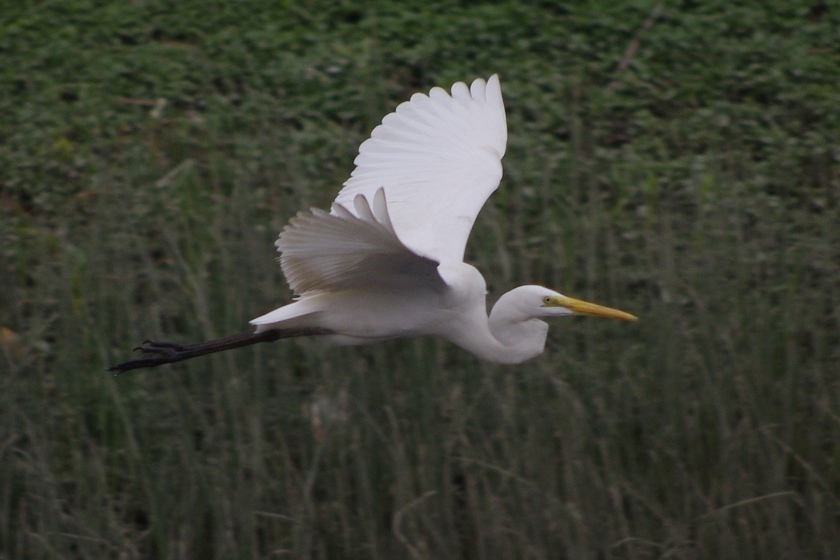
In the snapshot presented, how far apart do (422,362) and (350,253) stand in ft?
1.86

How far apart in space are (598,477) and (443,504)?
38 cm

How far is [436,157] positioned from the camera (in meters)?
3.28

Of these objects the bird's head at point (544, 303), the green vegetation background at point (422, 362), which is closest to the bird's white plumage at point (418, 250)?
the bird's head at point (544, 303)

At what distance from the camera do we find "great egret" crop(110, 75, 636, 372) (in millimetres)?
2471

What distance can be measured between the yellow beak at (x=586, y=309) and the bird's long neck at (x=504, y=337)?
92 mm

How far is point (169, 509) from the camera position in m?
2.79

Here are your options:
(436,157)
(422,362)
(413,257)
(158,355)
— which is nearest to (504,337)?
(422,362)

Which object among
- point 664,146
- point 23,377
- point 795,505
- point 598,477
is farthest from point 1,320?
point 664,146

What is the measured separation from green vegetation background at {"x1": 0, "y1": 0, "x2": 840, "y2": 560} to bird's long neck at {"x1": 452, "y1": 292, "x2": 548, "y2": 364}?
73 millimetres

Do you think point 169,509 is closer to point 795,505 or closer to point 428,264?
point 428,264

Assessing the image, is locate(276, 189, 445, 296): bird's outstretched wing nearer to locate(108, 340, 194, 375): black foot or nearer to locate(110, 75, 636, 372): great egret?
locate(110, 75, 636, 372): great egret

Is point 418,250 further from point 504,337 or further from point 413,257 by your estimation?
point 504,337

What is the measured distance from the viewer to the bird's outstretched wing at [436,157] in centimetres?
311

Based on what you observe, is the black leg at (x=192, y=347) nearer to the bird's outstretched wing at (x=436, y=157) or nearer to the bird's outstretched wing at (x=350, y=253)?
the bird's outstretched wing at (x=350, y=253)
